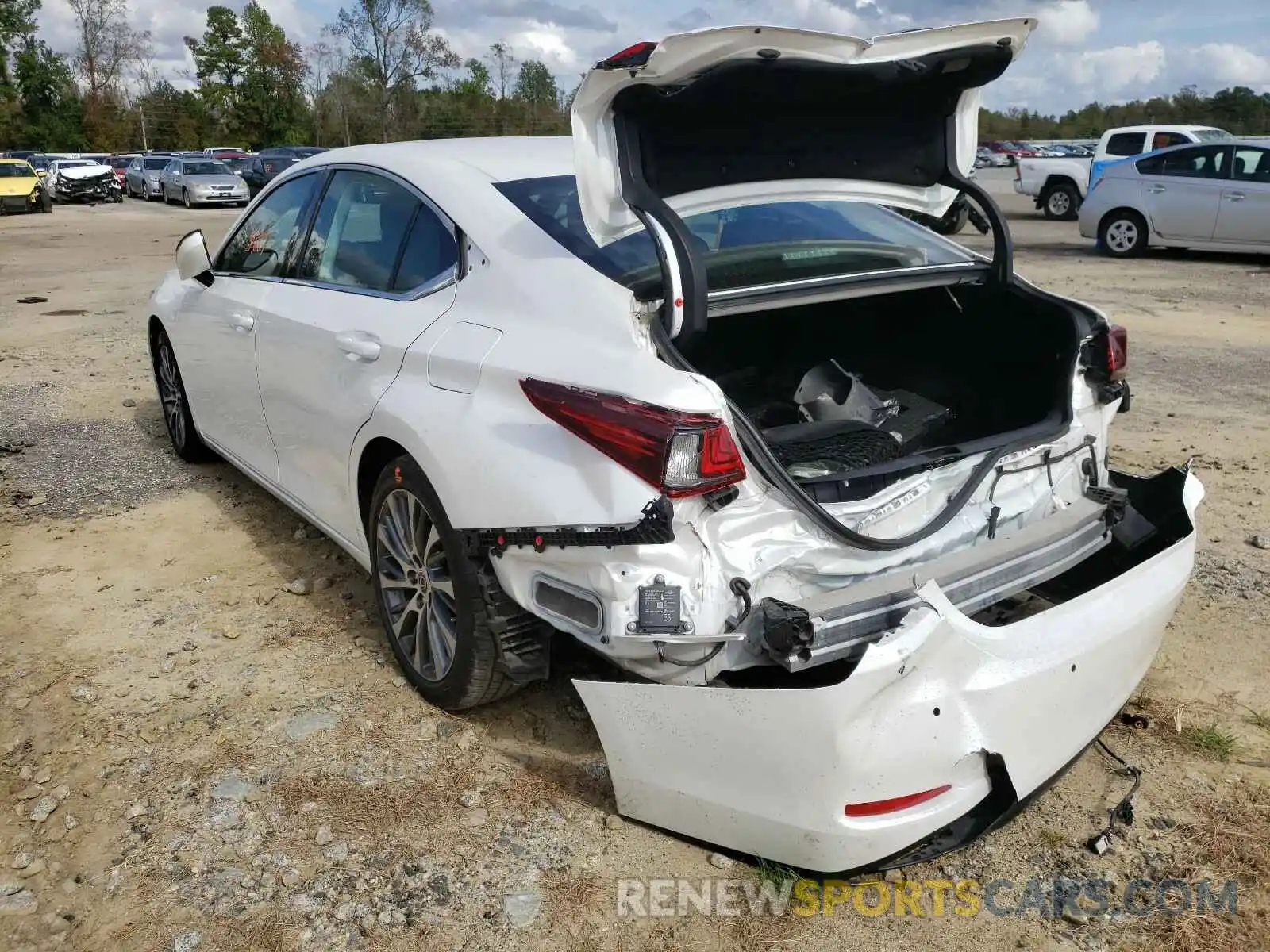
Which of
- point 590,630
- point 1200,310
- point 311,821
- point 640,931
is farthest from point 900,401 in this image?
point 1200,310

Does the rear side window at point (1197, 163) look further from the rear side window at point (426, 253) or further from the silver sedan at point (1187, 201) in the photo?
the rear side window at point (426, 253)

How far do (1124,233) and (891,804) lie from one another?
1408 centimetres

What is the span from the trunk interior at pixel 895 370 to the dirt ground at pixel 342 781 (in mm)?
1030

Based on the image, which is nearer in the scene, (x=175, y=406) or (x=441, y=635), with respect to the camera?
(x=441, y=635)

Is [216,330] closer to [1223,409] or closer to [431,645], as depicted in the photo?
[431,645]

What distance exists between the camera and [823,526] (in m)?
2.45

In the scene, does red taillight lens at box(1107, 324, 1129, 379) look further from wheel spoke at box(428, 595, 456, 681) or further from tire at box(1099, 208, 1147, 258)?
tire at box(1099, 208, 1147, 258)

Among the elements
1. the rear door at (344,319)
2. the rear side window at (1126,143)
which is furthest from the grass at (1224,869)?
the rear side window at (1126,143)

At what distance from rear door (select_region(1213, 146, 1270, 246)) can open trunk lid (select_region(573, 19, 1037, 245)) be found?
12263 millimetres

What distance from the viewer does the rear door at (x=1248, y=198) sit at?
1323cm

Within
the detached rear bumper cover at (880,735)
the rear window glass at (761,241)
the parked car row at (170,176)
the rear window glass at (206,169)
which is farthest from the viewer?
the rear window glass at (206,169)

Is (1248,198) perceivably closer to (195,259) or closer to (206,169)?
(195,259)

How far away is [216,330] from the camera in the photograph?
4473 millimetres

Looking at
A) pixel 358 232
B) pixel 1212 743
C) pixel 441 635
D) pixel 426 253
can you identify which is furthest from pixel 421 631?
pixel 1212 743
